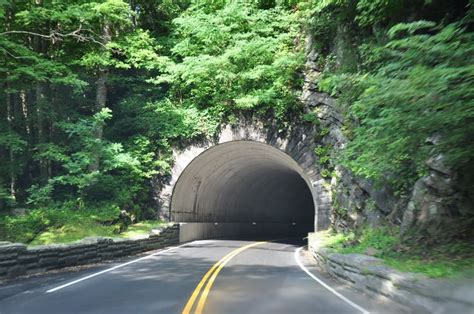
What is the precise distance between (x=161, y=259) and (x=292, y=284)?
646 centimetres

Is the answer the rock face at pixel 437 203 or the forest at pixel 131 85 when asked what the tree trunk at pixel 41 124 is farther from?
the rock face at pixel 437 203

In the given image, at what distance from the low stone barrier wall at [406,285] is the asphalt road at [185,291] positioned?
28cm

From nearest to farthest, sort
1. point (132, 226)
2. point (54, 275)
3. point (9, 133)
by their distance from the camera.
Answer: point (54, 275) → point (9, 133) → point (132, 226)

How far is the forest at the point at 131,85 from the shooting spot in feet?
53.3

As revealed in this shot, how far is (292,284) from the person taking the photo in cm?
A: 1031

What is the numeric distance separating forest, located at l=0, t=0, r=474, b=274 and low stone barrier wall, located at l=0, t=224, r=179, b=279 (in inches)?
60.8

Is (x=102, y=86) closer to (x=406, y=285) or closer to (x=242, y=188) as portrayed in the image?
(x=242, y=188)

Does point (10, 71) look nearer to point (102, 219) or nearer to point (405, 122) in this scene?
point (102, 219)

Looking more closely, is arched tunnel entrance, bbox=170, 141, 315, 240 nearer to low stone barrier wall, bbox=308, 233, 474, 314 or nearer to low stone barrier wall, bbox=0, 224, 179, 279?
low stone barrier wall, bbox=0, 224, 179, 279

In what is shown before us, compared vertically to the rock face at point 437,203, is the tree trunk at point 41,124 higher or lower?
higher

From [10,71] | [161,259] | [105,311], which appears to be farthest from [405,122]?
[10,71]

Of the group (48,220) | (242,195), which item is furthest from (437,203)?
(242,195)

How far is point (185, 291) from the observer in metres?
9.12

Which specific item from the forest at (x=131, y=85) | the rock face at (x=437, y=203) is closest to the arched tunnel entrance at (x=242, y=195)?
the forest at (x=131, y=85)
